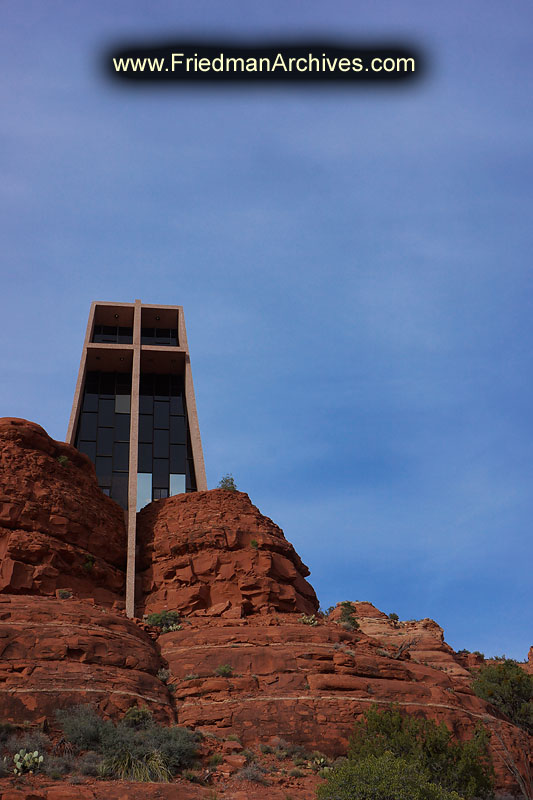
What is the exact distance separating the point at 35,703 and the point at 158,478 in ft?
72.0

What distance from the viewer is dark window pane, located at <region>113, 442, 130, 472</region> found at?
44125mm

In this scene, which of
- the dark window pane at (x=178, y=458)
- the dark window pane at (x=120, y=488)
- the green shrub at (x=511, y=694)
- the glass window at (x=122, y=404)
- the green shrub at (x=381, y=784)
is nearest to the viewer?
the green shrub at (x=381, y=784)

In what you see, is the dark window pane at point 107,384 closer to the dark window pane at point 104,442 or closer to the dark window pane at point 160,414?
the dark window pane at point 104,442

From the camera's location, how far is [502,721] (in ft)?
93.2

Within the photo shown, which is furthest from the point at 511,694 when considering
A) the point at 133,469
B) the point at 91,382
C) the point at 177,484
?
the point at 91,382

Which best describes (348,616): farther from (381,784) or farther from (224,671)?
(381,784)

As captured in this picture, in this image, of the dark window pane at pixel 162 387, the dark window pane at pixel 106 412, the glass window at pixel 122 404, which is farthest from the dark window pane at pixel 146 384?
the dark window pane at pixel 106 412

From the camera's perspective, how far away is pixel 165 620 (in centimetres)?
3083

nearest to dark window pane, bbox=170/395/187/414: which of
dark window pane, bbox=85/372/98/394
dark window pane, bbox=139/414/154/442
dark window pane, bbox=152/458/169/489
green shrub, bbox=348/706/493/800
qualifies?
dark window pane, bbox=139/414/154/442

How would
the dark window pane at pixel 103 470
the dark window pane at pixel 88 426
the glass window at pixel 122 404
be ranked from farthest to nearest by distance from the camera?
the glass window at pixel 122 404 < the dark window pane at pixel 88 426 < the dark window pane at pixel 103 470

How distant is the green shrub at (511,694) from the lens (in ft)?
112

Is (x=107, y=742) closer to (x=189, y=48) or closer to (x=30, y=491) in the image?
(x=30, y=491)

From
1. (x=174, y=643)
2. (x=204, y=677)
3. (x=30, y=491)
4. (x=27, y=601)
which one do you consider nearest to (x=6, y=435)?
(x=30, y=491)

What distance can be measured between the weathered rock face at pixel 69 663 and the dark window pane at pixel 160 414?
19224 millimetres
